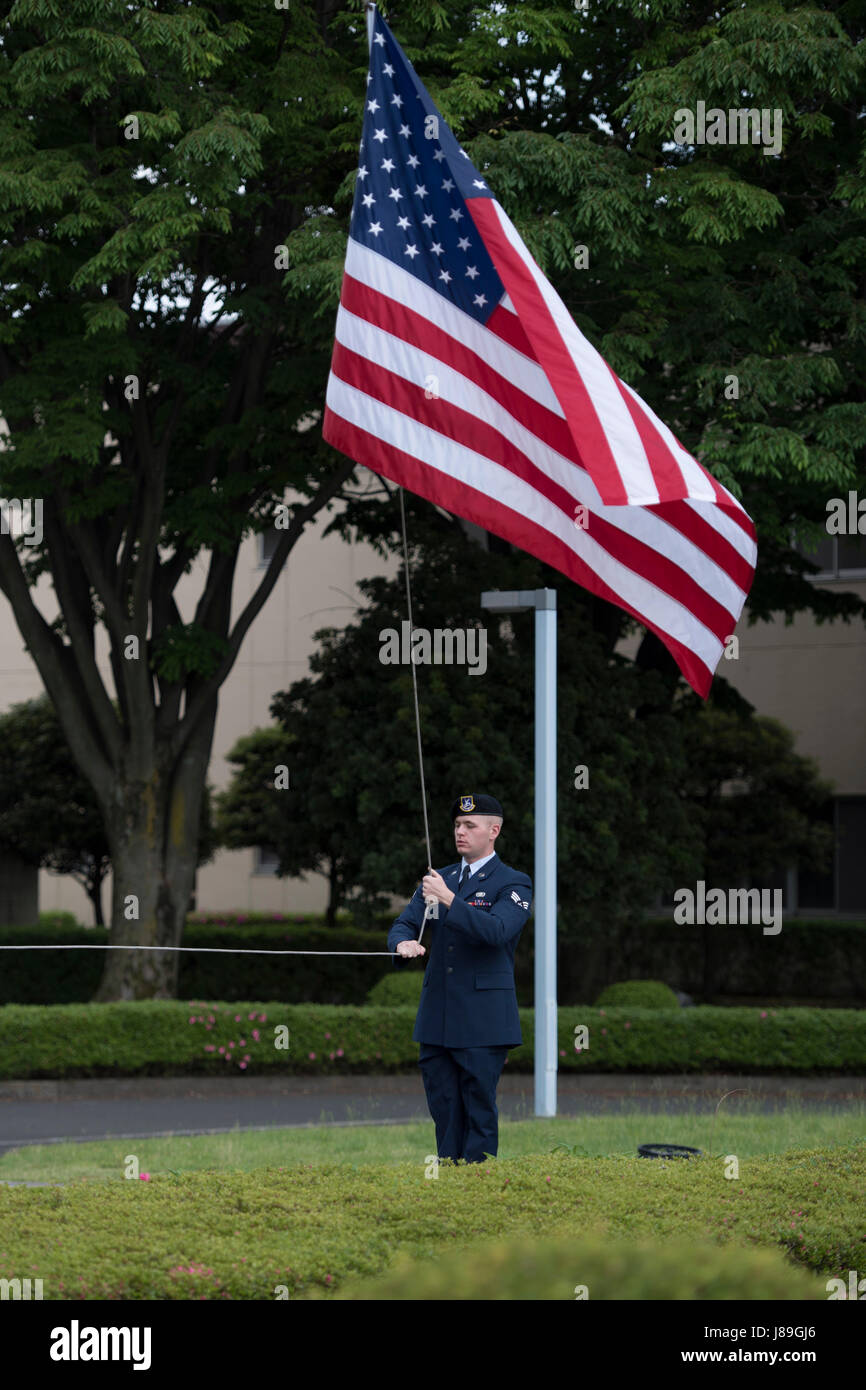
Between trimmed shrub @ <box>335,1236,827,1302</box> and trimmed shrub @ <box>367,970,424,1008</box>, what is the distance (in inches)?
505

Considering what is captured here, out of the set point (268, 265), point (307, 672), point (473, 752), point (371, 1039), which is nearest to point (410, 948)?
point (371, 1039)

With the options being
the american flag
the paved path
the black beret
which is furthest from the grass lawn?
the american flag

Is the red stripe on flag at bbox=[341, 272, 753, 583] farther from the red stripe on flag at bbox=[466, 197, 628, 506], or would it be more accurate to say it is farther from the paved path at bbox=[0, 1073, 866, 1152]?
the paved path at bbox=[0, 1073, 866, 1152]

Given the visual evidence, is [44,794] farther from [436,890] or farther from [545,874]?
[436,890]

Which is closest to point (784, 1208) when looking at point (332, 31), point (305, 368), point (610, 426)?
point (610, 426)

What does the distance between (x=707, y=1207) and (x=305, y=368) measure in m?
11.5

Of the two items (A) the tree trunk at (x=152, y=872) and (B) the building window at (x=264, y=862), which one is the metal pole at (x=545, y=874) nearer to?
(A) the tree trunk at (x=152, y=872)

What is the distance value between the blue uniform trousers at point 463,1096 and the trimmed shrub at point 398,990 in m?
9.44

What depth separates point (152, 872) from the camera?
56.7ft

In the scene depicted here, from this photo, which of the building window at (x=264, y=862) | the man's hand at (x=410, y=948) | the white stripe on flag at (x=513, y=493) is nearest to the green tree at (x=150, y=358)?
the white stripe on flag at (x=513, y=493)

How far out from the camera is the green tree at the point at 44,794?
2469 cm

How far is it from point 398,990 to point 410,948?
10.4 m

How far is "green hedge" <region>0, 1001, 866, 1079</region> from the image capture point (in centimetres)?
1548

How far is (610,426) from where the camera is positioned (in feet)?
26.4
